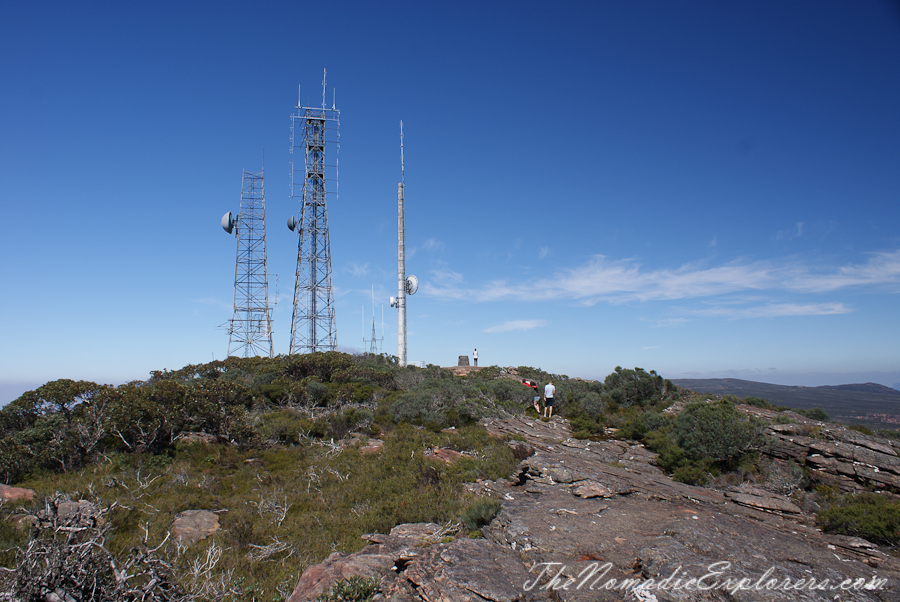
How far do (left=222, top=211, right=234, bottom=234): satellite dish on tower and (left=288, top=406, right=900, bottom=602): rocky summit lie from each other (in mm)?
29722

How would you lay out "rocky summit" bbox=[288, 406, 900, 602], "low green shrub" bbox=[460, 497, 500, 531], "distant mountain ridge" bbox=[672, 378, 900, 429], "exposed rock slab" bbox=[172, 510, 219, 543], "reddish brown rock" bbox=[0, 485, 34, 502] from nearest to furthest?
"rocky summit" bbox=[288, 406, 900, 602], "low green shrub" bbox=[460, 497, 500, 531], "exposed rock slab" bbox=[172, 510, 219, 543], "reddish brown rock" bbox=[0, 485, 34, 502], "distant mountain ridge" bbox=[672, 378, 900, 429]

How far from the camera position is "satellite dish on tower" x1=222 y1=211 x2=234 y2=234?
3162cm

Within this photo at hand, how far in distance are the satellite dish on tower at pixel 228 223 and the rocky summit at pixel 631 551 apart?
29722 mm

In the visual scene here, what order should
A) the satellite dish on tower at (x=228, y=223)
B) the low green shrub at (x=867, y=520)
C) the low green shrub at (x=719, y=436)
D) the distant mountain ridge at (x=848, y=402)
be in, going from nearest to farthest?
the low green shrub at (x=867, y=520)
the low green shrub at (x=719, y=436)
the distant mountain ridge at (x=848, y=402)
the satellite dish on tower at (x=228, y=223)

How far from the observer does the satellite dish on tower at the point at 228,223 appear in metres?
31.6

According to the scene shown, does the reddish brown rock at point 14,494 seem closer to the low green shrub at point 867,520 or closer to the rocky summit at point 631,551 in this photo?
the rocky summit at point 631,551

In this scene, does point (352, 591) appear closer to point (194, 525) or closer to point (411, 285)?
point (194, 525)

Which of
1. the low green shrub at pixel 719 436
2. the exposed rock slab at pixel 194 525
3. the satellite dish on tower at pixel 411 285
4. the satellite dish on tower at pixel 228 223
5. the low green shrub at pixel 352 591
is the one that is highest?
the satellite dish on tower at pixel 228 223

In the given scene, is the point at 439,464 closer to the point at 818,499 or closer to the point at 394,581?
the point at 394,581

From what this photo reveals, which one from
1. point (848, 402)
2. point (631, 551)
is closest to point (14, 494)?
point (631, 551)

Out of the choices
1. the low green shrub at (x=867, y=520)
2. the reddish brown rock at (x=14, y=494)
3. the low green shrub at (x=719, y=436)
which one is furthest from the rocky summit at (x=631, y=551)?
the reddish brown rock at (x=14, y=494)

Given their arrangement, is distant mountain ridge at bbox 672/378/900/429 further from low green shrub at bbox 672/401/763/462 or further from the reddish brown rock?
the reddish brown rock

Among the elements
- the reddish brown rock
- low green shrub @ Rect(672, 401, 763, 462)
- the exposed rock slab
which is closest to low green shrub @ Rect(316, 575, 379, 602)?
the exposed rock slab

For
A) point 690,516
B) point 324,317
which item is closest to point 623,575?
point 690,516
